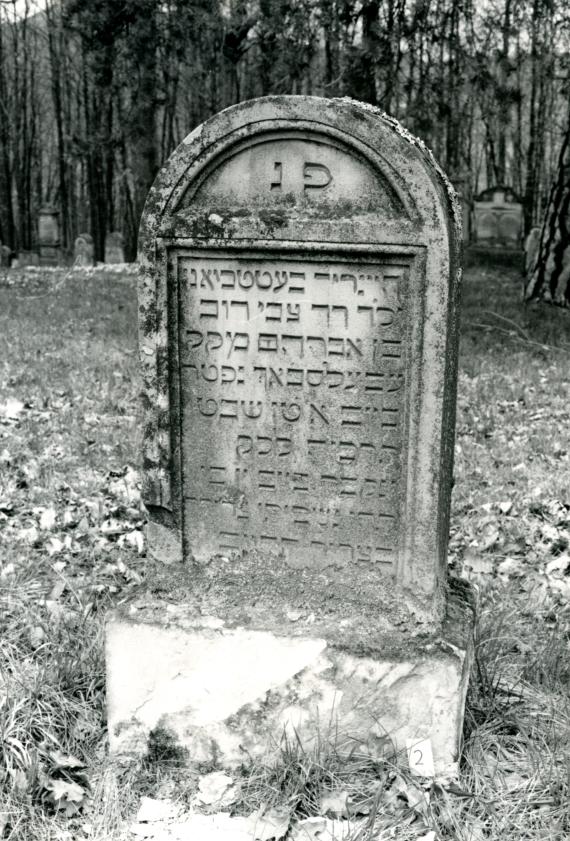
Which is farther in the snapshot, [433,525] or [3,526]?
[3,526]

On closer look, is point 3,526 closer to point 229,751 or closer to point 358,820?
point 229,751

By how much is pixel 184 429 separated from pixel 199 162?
0.92m

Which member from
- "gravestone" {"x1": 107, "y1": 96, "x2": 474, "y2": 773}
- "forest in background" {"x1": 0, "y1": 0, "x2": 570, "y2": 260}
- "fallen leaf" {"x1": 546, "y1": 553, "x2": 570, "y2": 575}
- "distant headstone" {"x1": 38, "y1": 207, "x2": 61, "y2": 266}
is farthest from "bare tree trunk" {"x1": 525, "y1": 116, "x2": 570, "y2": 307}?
"distant headstone" {"x1": 38, "y1": 207, "x2": 61, "y2": 266}

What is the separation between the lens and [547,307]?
36.7ft

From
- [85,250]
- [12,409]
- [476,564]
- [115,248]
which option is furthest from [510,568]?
[115,248]

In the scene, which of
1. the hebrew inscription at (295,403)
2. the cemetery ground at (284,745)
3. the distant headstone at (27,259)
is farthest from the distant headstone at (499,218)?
the hebrew inscription at (295,403)

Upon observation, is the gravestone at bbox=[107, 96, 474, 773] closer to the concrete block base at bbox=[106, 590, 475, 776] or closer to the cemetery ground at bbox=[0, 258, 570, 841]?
the concrete block base at bbox=[106, 590, 475, 776]

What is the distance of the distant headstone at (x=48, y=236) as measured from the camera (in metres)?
25.0

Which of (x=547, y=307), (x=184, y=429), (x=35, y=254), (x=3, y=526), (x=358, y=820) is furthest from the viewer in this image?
(x=35, y=254)

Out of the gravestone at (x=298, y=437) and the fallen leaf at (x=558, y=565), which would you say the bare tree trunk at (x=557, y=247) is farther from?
the gravestone at (x=298, y=437)

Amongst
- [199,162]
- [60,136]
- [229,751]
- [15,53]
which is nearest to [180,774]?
[229,751]

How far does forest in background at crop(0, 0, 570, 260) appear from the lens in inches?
405

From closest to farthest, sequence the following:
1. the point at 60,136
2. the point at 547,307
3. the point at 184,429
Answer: the point at 184,429, the point at 547,307, the point at 60,136

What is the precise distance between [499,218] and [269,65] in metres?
7.93
